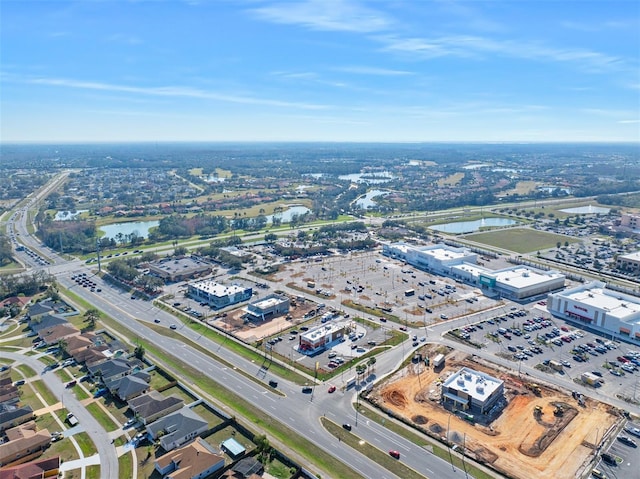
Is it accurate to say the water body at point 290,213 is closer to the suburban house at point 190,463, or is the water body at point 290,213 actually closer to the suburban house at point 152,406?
the suburban house at point 152,406

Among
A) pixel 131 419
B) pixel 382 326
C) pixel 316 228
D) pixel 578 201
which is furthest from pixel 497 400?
pixel 578 201

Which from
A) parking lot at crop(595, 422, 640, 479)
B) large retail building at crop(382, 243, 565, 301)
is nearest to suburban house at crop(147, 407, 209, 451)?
parking lot at crop(595, 422, 640, 479)

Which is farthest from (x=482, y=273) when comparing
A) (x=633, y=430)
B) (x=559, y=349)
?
(x=633, y=430)

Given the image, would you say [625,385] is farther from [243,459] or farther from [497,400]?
[243,459]

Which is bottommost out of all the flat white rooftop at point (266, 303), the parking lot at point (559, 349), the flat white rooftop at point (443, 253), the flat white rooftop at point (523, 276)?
the parking lot at point (559, 349)

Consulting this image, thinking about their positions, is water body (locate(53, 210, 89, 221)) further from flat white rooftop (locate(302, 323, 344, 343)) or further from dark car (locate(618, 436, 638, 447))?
dark car (locate(618, 436, 638, 447))

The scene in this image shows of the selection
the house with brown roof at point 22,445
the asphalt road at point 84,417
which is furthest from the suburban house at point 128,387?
the house with brown roof at point 22,445

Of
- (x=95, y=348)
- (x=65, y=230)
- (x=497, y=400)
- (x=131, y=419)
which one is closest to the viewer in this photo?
(x=131, y=419)

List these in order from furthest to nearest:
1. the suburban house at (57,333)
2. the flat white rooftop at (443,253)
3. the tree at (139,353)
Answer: the flat white rooftop at (443,253) → the suburban house at (57,333) → the tree at (139,353)
